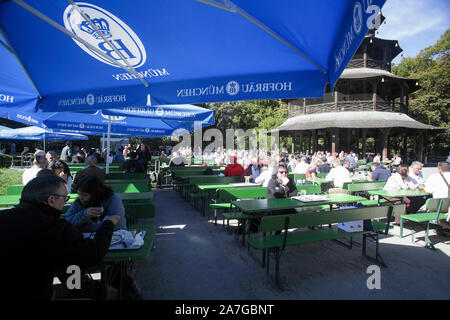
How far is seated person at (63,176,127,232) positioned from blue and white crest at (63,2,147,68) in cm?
158

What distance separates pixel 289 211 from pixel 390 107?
81.6 ft

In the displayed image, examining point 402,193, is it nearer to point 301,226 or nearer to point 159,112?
point 301,226

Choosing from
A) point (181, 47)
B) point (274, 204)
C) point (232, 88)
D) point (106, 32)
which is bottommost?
point (274, 204)

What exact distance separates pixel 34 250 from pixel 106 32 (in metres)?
2.50

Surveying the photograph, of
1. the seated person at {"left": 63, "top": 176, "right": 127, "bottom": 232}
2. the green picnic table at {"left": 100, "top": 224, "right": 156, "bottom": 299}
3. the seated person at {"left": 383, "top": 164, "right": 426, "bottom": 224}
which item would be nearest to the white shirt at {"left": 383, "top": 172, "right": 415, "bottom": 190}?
the seated person at {"left": 383, "top": 164, "right": 426, "bottom": 224}

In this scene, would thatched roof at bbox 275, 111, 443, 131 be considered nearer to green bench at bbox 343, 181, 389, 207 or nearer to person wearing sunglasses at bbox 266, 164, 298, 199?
green bench at bbox 343, 181, 389, 207

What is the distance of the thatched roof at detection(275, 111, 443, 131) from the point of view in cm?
2136

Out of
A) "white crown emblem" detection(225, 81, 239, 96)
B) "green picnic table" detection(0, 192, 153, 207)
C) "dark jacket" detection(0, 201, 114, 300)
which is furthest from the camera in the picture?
"green picnic table" detection(0, 192, 153, 207)

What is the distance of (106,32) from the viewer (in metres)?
2.99

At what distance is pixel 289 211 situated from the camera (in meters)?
5.46

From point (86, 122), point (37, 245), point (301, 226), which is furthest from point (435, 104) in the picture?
point (37, 245)

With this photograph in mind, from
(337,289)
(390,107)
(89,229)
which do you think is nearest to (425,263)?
(337,289)

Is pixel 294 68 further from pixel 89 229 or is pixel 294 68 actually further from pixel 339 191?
pixel 339 191

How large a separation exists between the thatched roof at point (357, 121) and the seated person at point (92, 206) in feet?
71.4
